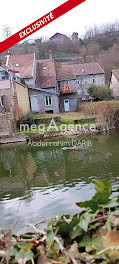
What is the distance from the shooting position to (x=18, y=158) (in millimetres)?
12594

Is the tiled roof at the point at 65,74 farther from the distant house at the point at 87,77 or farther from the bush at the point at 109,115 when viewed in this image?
the bush at the point at 109,115

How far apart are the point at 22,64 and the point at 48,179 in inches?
978

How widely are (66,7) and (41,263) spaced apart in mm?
4503

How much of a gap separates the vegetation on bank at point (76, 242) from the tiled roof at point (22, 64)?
2749cm

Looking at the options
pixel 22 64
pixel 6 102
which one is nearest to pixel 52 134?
pixel 6 102

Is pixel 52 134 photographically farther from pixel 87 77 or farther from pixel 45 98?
pixel 87 77

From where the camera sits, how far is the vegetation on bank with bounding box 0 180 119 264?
1.30 m

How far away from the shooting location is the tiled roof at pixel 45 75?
28.6 metres

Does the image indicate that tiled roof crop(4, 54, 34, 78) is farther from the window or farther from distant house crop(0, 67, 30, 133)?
distant house crop(0, 67, 30, 133)

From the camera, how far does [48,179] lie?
27.1 ft

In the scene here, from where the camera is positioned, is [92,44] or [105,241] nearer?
[105,241]

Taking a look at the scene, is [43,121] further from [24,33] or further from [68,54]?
[68,54]

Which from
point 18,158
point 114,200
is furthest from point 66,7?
point 18,158

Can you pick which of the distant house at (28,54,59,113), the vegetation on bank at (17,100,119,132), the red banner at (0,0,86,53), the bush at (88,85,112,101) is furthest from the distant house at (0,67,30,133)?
the red banner at (0,0,86,53)
